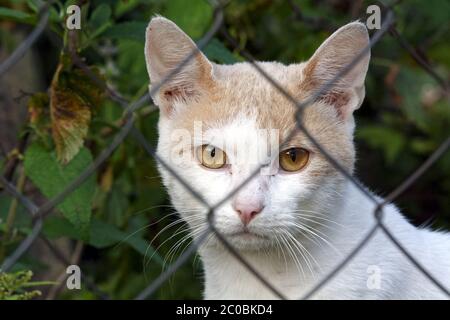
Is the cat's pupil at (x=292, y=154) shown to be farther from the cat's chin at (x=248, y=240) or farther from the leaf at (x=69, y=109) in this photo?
the leaf at (x=69, y=109)

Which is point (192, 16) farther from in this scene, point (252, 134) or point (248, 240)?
point (248, 240)

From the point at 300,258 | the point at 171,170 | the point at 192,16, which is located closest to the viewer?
the point at 171,170

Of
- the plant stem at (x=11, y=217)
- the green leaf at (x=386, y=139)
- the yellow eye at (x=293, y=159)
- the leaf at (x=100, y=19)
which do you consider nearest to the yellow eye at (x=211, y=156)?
the yellow eye at (x=293, y=159)

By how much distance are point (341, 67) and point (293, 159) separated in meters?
0.26

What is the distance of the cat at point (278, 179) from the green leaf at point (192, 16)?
397 millimetres

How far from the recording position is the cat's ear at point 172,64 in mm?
1910

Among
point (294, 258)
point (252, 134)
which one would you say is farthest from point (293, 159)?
point (294, 258)

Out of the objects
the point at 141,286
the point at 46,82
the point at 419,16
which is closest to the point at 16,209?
the point at 141,286

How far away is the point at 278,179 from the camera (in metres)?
1.98

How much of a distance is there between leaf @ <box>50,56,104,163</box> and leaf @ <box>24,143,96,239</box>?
40mm

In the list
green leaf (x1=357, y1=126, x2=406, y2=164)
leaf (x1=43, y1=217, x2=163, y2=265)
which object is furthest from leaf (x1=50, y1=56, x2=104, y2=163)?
green leaf (x1=357, y1=126, x2=406, y2=164)

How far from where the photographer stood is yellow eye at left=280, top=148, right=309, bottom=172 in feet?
6.64

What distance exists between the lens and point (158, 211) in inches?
130

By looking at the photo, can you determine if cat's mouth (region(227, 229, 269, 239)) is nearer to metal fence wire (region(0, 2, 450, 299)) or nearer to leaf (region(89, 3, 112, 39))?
metal fence wire (region(0, 2, 450, 299))
